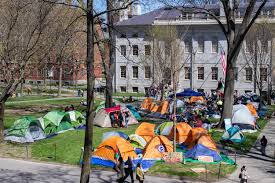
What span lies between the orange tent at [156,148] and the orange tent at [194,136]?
6.04ft

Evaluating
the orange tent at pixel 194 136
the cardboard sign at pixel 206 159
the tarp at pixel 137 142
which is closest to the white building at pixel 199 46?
the orange tent at pixel 194 136

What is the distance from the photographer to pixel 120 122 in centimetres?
3189

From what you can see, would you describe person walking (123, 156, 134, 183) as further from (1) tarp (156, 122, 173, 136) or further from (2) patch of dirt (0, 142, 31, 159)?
(1) tarp (156, 122, 173, 136)

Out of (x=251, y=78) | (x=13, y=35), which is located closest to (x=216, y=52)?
(x=251, y=78)

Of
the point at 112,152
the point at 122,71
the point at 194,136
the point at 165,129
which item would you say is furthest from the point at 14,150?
the point at 122,71

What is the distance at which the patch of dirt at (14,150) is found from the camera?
2275 centimetres

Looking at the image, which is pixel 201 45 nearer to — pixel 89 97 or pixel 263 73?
pixel 263 73

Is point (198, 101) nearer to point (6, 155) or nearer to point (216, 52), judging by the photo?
point (216, 52)

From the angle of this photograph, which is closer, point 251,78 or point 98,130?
point 98,130

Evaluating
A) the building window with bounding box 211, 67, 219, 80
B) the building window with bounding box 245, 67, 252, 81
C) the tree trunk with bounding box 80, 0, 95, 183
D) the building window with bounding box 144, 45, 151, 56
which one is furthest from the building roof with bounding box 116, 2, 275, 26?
the tree trunk with bounding box 80, 0, 95, 183

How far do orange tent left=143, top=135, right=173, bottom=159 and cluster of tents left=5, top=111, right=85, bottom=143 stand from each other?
7973mm

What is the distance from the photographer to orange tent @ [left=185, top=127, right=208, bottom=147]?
2312 centimetres

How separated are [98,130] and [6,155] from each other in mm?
8281

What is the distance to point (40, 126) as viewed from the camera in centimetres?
2709
